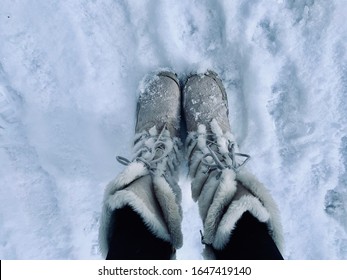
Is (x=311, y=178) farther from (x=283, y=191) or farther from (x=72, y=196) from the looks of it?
(x=72, y=196)

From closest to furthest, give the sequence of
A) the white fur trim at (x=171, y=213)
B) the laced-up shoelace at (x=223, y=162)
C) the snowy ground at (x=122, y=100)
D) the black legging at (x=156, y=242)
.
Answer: the black legging at (x=156, y=242)
the white fur trim at (x=171, y=213)
the laced-up shoelace at (x=223, y=162)
the snowy ground at (x=122, y=100)

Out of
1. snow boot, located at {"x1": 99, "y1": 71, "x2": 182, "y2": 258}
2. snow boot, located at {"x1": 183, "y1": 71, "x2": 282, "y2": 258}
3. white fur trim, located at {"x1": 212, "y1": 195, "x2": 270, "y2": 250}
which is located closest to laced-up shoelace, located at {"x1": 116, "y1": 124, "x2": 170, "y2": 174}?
snow boot, located at {"x1": 99, "y1": 71, "x2": 182, "y2": 258}

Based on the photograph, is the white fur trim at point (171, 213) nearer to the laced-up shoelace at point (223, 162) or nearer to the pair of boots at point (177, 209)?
the pair of boots at point (177, 209)

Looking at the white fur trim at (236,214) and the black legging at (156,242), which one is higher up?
the white fur trim at (236,214)

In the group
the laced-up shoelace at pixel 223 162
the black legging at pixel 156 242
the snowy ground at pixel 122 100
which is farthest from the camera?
the snowy ground at pixel 122 100

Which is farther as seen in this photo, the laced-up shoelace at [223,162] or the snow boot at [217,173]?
the laced-up shoelace at [223,162]

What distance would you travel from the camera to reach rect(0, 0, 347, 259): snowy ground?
1606 mm

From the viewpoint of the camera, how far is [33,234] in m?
1.59

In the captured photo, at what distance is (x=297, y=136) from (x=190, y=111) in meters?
0.51

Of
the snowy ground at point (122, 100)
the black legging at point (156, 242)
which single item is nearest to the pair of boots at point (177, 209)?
the black legging at point (156, 242)

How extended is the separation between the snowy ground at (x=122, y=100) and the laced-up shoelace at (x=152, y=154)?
0.79ft

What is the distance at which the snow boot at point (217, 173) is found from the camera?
1.00m

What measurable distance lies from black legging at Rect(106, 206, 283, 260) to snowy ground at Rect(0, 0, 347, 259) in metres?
0.66
